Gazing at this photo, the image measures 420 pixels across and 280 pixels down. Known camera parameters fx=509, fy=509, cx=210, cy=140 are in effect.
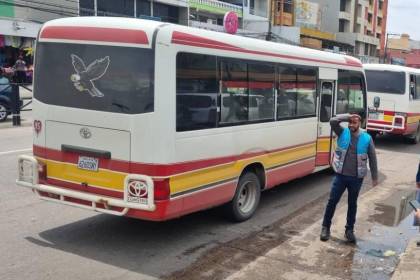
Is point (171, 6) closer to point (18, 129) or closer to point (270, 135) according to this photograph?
point (18, 129)

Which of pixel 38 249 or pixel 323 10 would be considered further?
pixel 323 10

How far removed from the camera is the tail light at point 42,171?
6070 millimetres

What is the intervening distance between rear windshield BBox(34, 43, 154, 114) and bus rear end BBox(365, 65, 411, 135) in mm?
11916

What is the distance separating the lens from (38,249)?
562 centimetres

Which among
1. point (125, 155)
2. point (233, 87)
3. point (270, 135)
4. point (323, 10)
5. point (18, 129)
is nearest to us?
point (125, 155)

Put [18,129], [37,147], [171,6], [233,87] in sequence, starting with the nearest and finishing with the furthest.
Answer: [37,147] → [233,87] → [18,129] → [171,6]

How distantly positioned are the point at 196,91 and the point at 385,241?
3207mm

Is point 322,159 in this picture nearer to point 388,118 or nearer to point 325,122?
point 325,122

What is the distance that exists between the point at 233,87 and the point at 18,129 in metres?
10.9

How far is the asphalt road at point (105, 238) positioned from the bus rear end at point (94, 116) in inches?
19.8

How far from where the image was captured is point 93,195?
566 cm

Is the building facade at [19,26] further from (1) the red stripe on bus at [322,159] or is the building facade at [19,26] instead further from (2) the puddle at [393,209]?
(2) the puddle at [393,209]


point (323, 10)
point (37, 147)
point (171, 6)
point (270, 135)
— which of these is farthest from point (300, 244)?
point (323, 10)

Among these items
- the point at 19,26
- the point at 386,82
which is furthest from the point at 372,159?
the point at 19,26
